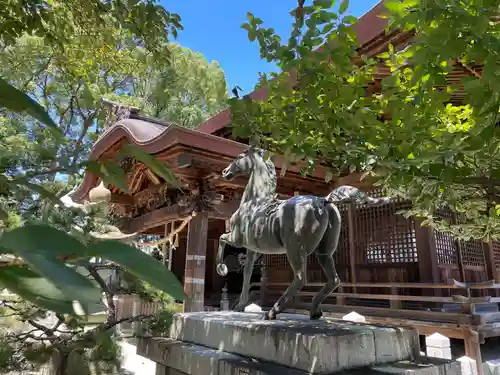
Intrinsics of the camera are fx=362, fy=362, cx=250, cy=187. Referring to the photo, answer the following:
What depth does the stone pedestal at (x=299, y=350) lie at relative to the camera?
2090 mm

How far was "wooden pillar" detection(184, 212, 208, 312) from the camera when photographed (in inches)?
250

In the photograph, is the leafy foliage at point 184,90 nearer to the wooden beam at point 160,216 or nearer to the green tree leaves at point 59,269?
the wooden beam at point 160,216

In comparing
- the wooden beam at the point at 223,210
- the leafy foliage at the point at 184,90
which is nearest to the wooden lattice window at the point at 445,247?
the wooden beam at the point at 223,210

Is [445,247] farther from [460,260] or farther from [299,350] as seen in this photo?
[299,350]

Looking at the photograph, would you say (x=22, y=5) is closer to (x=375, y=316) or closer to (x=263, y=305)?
(x=375, y=316)

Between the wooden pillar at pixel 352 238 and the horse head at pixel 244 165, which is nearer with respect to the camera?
the horse head at pixel 244 165

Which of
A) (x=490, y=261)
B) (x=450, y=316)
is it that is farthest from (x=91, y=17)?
(x=490, y=261)

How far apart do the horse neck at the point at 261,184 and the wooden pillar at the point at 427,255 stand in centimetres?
460

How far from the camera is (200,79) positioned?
2005 centimetres

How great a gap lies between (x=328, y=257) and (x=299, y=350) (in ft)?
3.38

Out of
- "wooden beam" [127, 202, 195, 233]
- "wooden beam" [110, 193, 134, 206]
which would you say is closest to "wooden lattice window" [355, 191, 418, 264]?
"wooden beam" [127, 202, 195, 233]

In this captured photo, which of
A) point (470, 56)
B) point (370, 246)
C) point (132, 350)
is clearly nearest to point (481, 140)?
point (470, 56)

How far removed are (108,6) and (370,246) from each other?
6799 millimetres

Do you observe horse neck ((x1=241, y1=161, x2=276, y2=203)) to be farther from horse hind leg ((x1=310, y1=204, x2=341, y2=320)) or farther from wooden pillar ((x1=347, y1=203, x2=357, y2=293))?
wooden pillar ((x1=347, y1=203, x2=357, y2=293))
